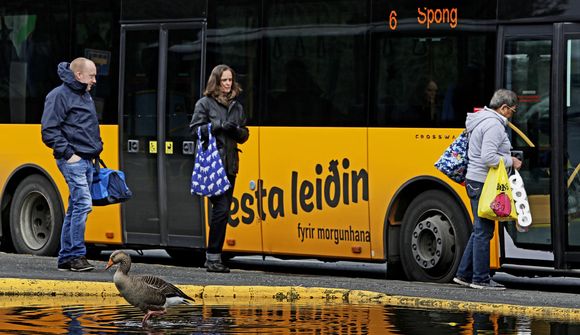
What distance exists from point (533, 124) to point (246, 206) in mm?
3517

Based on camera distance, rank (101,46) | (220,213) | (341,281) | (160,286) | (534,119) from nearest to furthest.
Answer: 1. (160,286)
2. (341,281)
3. (534,119)
4. (220,213)
5. (101,46)

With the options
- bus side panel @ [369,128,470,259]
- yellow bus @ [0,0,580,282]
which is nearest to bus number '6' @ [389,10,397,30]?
yellow bus @ [0,0,580,282]

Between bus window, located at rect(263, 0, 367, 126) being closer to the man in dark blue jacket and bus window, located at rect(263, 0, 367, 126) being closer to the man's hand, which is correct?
the man in dark blue jacket

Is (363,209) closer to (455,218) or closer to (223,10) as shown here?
(455,218)

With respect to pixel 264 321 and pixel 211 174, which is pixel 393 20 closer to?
pixel 211 174

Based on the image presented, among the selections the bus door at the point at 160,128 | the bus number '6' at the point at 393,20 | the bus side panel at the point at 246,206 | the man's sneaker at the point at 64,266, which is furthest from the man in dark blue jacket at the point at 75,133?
the bus number '6' at the point at 393,20

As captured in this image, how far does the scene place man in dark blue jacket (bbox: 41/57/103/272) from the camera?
15555mm

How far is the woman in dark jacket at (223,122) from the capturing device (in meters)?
15.9

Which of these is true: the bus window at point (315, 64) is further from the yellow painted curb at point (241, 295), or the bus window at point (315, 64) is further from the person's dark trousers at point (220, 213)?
the yellow painted curb at point (241, 295)

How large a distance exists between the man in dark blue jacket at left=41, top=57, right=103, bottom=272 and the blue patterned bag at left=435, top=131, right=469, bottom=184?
9.98 feet

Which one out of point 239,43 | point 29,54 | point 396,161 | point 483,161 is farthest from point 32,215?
point 483,161

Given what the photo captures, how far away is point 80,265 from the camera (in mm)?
15773

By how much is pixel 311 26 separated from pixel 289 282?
10.3 feet

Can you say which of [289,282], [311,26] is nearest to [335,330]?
[289,282]
